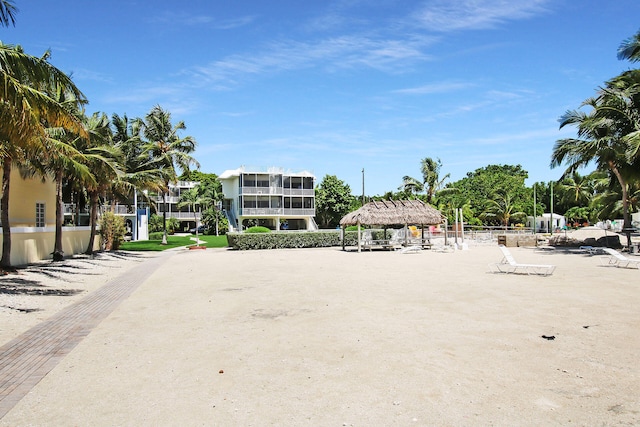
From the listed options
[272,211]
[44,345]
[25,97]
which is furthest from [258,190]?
[44,345]

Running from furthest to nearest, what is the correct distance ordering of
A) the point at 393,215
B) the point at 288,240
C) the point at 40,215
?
the point at 288,240
the point at 393,215
the point at 40,215

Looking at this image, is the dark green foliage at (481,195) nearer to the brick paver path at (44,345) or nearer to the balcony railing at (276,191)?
the balcony railing at (276,191)

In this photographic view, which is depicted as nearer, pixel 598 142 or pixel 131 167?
pixel 598 142

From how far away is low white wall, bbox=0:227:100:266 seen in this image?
19359mm

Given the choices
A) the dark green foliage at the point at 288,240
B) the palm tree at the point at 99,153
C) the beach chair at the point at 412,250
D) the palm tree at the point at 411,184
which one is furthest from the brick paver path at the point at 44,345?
the palm tree at the point at 411,184

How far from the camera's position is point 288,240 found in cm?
3512

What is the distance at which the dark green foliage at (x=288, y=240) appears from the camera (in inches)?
1337

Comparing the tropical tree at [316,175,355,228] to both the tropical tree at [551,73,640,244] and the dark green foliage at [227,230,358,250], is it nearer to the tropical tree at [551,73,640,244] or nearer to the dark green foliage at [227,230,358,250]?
the dark green foliage at [227,230,358,250]

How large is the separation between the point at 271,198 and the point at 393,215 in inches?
1068

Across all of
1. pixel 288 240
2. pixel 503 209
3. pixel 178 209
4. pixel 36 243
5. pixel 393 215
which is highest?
pixel 178 209

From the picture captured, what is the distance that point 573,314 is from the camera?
916cm

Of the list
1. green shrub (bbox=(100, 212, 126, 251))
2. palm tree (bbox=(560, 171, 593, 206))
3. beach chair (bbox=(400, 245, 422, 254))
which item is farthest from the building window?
palm tree (bbox=(560, 171, 593, 206))

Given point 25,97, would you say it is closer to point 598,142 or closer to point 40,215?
point 40,215

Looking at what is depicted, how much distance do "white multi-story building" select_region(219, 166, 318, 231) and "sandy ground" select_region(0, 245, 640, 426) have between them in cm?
4330
